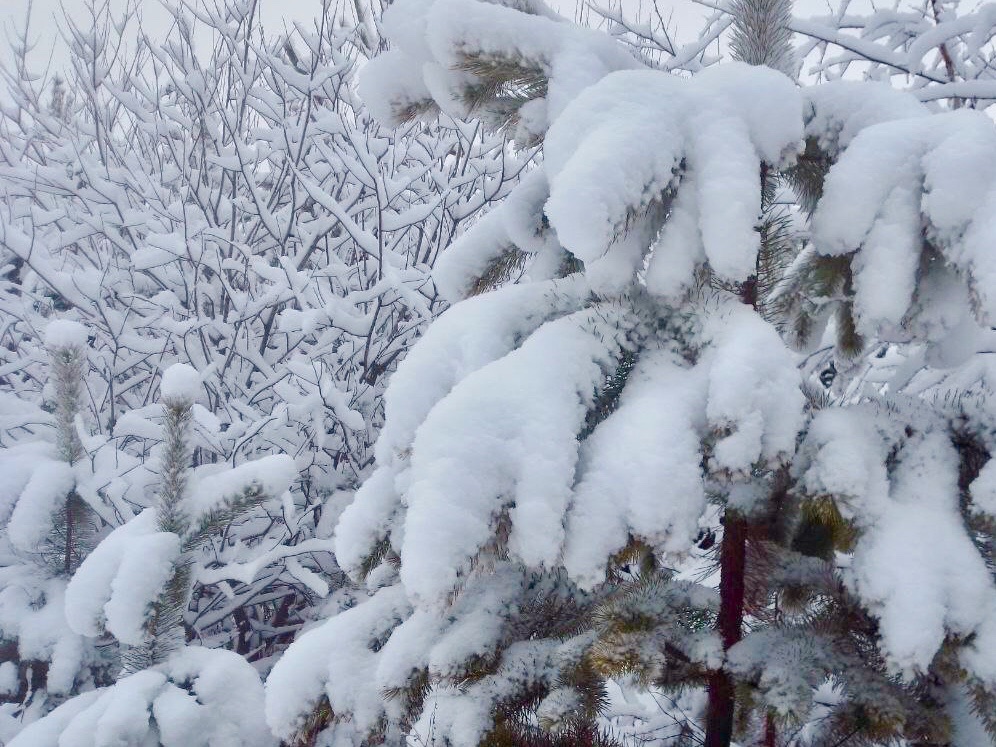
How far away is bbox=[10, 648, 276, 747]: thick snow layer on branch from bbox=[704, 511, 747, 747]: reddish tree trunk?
3.67ft

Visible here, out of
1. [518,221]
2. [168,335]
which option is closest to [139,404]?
[168,335]

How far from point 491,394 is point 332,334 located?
2495mm

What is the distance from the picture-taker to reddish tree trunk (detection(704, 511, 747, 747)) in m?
1.31

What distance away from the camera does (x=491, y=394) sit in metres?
1.04

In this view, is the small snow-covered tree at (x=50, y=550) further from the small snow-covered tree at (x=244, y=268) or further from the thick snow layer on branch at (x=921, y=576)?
the thick snow layer on branch at (x=921, y=576)

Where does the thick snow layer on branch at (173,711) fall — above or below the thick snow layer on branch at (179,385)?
below

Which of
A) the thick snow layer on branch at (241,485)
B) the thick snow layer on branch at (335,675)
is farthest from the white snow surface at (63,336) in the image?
the thick snow layer on branch at (335,675)

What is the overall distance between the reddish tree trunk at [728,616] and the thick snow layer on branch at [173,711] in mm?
1118

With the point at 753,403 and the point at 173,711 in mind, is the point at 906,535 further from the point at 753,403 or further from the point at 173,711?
the point at 173,711

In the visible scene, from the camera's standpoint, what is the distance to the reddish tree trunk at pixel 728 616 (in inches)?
51.5


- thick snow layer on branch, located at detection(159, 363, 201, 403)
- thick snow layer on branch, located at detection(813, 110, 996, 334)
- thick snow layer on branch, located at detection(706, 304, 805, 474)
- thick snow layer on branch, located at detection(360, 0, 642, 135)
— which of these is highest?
thick snow layer on branch, located at detection(360, 0, 642, 135)

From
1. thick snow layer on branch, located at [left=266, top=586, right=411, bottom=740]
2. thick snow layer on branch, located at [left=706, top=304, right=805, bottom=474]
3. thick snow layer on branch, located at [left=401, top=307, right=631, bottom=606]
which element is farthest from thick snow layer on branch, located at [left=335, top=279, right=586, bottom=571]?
thick snow layer on branch, located at [left=706, top=304, right=805, bottom=474]

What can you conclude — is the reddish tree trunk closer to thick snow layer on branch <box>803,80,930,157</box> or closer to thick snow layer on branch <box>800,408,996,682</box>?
thick snow layer on branch <box>800,408,996,682</box>

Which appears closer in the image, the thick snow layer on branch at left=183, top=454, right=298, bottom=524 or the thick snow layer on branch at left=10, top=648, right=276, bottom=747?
the thick snow layer on branch at left=10, top=648, right=276, bottom=747
